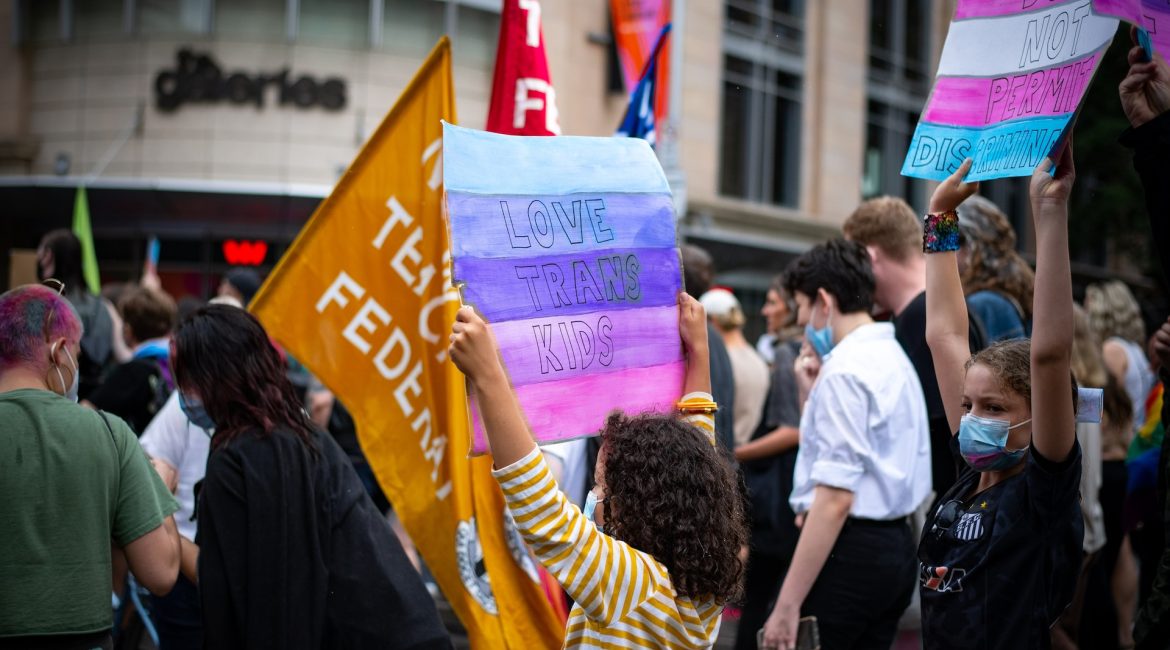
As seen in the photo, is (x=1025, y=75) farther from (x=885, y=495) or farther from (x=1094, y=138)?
(x=1094, y=138)

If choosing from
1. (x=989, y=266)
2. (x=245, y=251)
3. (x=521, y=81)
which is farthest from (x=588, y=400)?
(x=245, y=251)

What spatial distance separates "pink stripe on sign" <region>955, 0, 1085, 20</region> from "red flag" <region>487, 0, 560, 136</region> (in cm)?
185

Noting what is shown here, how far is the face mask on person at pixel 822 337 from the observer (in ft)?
14.5

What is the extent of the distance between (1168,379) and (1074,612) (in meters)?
3.36

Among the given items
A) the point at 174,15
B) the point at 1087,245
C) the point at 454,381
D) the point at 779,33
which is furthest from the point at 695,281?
the point at 1087,245

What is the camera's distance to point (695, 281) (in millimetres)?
5520

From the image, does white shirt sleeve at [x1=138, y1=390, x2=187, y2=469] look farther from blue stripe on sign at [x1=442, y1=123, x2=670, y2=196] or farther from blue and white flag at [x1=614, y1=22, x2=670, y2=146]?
blue and white flag at [x1=614, y1=22, x2=670, y2=146]

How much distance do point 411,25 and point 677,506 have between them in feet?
56.3

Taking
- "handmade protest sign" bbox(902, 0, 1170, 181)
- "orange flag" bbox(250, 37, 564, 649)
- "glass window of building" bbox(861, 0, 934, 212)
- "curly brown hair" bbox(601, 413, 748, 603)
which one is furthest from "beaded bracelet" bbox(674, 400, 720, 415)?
"glass window of building" bbox(861, 0, 934, 212)

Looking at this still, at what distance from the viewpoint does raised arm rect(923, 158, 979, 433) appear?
3.33 metres

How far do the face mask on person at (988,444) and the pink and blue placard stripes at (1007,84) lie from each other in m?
0.62

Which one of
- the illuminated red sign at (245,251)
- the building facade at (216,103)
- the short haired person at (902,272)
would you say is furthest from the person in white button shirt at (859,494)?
the illuminated red sign at (245,251)

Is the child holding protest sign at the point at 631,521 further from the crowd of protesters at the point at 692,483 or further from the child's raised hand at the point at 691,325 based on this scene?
the child's raised hand at the point at 691,325

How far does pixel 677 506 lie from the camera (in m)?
2.68
